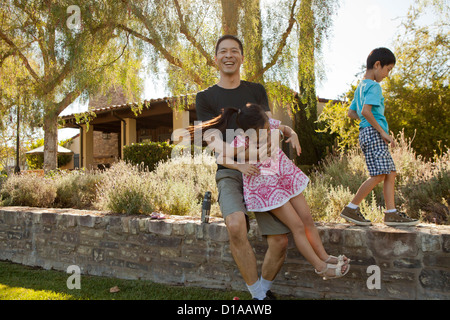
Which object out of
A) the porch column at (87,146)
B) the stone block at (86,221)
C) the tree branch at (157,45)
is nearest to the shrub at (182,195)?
the stone block at (86,221)

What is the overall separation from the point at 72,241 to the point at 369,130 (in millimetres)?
3421

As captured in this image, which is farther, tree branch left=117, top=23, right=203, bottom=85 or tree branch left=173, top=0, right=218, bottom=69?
tree branch left=117, top=23, right=203, bottom=85

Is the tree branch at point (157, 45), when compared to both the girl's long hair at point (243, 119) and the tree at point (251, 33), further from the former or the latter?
the girl's long hair at point (243, 119)

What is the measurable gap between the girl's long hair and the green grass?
143cm

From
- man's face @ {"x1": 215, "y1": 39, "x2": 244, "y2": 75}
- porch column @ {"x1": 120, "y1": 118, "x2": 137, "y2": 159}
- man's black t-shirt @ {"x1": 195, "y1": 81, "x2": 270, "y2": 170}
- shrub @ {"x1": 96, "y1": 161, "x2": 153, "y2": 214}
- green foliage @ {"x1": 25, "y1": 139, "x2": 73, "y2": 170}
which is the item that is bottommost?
shrub @ {"x1": 96, "y1": 161, "x2": 153, "y2": 214}

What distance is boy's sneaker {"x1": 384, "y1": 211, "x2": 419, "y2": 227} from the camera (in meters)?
2.86

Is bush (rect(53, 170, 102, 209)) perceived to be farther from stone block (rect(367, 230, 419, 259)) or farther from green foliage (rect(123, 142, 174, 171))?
stone block (rect(367, 230, 419, 259))

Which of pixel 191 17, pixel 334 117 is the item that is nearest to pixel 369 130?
pixel 191 17

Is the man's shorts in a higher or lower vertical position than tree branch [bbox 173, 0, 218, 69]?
lower

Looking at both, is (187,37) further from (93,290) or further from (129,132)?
(129,132)

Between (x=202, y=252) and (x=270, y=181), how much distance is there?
1231 millimetres

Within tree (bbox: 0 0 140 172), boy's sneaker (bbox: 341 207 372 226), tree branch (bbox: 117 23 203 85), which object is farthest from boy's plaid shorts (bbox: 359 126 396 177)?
tree (bbox: 0 0 140 172)

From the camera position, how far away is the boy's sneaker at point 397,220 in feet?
9.38
